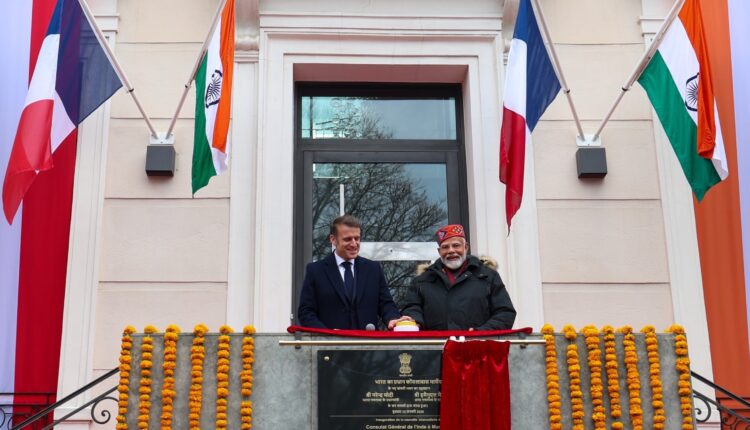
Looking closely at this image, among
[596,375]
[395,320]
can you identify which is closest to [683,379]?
[596,375]

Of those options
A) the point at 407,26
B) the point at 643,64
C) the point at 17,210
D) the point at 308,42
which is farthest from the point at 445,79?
the point at 17,210

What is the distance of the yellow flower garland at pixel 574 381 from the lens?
6.16 meters

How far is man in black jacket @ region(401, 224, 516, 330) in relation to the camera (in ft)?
21.9

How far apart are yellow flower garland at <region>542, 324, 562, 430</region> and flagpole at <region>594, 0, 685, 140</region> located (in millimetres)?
2979

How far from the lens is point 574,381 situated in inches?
246

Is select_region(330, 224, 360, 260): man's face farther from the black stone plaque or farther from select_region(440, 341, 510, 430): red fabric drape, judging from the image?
select_region(440, 341, 510, 430): red fabric drape

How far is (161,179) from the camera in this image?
28.4ft

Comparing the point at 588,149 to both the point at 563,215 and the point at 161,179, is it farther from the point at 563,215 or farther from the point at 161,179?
the point at 161,179

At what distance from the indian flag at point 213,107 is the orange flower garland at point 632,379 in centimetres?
366

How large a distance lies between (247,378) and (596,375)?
2355mm

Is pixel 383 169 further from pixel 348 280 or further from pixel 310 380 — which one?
pixel 310 380

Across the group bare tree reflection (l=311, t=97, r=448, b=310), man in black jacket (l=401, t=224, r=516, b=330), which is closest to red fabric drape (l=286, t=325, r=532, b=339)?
man in black jacket (l=401, t=224, r=516, b=330)

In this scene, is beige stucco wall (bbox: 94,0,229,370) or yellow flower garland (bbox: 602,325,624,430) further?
beige stucco wall (bbox: 94,0,229,370)

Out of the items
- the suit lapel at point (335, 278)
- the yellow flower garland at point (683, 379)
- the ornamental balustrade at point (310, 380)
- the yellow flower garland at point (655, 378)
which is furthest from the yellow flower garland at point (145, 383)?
the yellow flower garland at point (683, 379)
